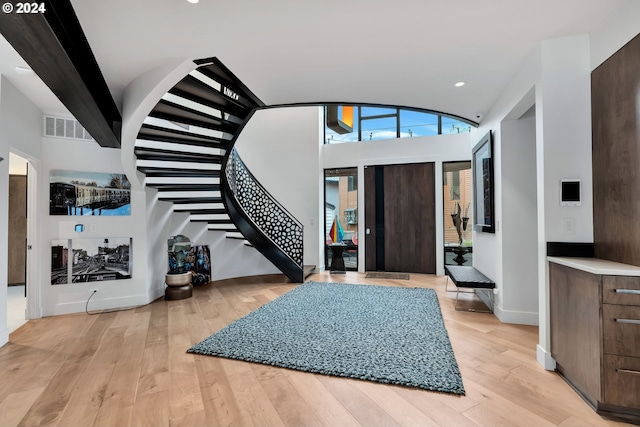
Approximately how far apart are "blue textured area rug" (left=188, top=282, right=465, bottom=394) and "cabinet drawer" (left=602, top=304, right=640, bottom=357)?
3.15 feet

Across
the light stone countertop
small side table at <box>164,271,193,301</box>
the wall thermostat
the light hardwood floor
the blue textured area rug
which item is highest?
the wall thermostat

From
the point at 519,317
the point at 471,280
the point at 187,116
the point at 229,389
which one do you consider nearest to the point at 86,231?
the point at 187,116

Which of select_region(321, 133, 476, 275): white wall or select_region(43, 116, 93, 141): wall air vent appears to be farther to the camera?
select_region(321, 133, 476, 275): white wall

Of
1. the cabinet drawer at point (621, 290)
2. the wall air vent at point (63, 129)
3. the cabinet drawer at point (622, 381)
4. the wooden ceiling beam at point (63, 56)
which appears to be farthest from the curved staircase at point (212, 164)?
the cabinet drawer at point (622, 381)

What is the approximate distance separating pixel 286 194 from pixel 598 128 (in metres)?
5.55

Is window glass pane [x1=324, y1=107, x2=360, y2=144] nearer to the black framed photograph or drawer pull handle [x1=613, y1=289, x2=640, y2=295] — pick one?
the black framed photograph

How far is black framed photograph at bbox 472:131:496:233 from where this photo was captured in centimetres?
380

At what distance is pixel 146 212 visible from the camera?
4512mm

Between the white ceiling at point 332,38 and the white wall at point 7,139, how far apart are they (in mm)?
166

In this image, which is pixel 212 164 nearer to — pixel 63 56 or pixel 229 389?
pixel 63 56

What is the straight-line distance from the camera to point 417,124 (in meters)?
6.53

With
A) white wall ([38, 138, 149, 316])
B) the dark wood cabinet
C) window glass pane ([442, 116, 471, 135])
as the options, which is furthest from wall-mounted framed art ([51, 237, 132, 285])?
window glass pane ([442, 116, 471, 135])

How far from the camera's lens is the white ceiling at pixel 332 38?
2.02 metres

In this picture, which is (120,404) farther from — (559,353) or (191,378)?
(559,353)
